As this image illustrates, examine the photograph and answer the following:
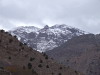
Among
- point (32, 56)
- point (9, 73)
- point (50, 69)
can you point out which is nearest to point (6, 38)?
point (32, 56)

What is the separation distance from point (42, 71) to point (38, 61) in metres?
3.75

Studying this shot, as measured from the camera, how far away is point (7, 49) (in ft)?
154

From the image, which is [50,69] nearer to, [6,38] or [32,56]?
[32,56]

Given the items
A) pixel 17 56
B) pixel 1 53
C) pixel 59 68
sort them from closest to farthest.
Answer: pixel 1 53 → pixel 17 56 → pixel 59 68

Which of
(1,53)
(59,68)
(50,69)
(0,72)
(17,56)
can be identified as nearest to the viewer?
Answer: (0,72)

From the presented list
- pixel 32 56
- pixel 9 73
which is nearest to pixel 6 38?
pixel 32 56

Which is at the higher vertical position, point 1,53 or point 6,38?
point 6,38

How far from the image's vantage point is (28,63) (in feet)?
151

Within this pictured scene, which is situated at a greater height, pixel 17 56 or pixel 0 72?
pixel 17 56

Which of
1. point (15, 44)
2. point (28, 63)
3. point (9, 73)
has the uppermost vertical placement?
point (15, 44)

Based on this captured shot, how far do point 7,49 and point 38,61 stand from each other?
6154 millimetres

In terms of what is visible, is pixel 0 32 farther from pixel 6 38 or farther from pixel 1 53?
pixel 1 53

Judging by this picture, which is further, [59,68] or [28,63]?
[59,68]

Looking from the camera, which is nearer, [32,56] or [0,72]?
[0,72]
